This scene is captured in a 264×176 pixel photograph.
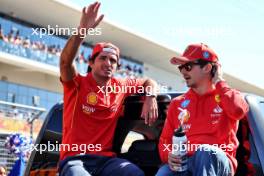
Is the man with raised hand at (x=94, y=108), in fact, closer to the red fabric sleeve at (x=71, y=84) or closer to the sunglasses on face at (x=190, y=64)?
the red fabric sleeve at (x=71, y=84)

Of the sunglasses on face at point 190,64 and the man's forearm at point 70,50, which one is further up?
the man's forearm at point 70,50

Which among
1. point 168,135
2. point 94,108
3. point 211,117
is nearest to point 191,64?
point 211,117

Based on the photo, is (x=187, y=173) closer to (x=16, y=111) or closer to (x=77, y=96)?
(x=77, y=96)

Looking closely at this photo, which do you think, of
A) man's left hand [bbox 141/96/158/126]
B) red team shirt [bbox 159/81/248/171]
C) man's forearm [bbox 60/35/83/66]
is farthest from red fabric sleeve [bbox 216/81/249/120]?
man's forearm [bbox 60/35/83/66]

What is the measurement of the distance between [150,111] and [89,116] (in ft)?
1.78

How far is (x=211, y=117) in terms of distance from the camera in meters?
3.21

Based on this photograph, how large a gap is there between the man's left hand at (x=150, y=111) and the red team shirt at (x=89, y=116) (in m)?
0.32

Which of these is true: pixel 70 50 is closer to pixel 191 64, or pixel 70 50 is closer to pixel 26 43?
pixel 191 64

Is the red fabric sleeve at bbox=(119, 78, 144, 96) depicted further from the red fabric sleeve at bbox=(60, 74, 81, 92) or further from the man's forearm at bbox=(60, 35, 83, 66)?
the man's forearm at bbox=(60, 35, 83, 66)

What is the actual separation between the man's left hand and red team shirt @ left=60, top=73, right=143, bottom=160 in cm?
32

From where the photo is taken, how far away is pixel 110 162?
3.57 meters

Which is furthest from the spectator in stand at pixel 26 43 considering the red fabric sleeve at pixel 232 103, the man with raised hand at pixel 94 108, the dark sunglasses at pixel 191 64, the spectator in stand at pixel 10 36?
the red fabric sleeve at pixel 232 103

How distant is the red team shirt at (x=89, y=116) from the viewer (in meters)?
3.73

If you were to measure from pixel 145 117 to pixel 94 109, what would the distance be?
464 millimetres
